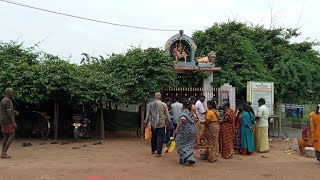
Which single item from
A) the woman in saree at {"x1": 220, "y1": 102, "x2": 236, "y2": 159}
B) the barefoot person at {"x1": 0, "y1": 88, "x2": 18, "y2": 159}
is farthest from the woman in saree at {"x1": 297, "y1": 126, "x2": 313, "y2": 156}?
the barefoot person at {"x1": 0, "y1": 88, "x2": 18, "y2": 159}

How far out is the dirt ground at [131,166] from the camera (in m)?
7.62

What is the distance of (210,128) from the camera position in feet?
31.7

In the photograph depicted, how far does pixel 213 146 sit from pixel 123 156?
235 cm

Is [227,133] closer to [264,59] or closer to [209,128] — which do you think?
[209,128]

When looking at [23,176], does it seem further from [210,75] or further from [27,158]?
[210,75]

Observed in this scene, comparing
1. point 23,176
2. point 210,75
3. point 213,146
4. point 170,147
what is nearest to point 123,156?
point 170,147

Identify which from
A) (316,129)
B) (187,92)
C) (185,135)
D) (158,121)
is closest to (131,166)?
(185,135)

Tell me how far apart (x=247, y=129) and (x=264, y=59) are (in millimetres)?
11060

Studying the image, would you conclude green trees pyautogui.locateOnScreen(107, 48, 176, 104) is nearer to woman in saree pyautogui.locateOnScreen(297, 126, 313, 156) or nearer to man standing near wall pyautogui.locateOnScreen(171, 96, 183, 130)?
man standing near wall pyautogui.locateOnScreen(171, 96, 183, 130)

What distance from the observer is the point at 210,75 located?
17141mm

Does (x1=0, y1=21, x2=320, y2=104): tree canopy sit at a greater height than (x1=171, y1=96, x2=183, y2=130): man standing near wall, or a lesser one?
greater

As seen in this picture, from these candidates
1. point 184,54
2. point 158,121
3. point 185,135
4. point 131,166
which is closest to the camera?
point 131,166

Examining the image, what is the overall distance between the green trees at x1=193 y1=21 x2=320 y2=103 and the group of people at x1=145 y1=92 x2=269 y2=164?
5996mm

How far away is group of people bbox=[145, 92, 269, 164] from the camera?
9000 mm
